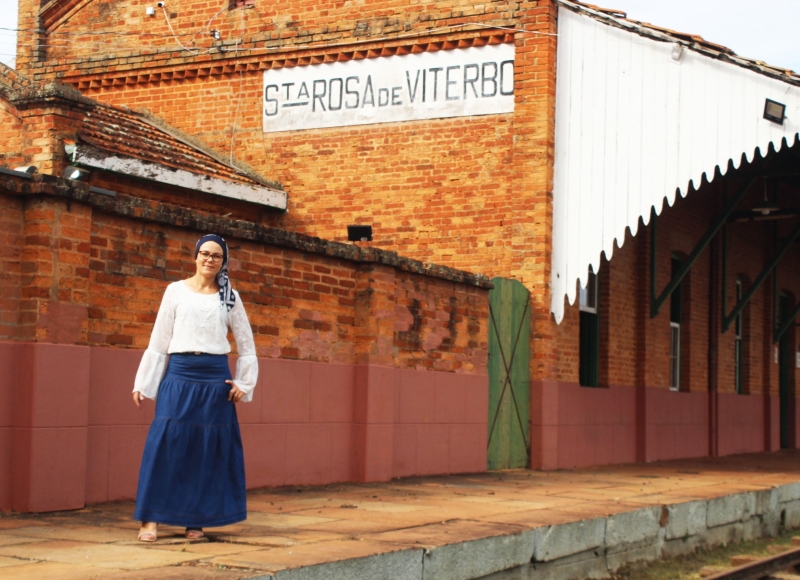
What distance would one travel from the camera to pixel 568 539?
794cm

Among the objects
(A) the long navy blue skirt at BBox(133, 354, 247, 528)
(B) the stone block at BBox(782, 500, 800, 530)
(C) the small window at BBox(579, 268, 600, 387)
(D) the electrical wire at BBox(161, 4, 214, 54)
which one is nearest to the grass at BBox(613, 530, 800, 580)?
(B) the stone block at BBox(782, 500, 800, 530)

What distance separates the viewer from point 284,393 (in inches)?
391

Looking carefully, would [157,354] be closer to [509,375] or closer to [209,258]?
[209,258]

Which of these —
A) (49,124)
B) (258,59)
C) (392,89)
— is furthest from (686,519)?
(258,59)

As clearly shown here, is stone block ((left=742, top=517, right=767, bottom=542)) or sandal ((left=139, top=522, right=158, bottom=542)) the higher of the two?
sandal ((left=139, top=522, right=158, bottom=542))

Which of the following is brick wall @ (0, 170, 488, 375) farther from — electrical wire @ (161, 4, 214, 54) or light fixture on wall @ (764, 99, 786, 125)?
electrical wire @ (161, 4, 214, 54)

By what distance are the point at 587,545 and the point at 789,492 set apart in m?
4.85

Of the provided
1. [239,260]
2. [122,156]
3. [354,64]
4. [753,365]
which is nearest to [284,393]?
[239,260]

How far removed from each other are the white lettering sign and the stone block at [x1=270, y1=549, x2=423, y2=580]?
8.58 m

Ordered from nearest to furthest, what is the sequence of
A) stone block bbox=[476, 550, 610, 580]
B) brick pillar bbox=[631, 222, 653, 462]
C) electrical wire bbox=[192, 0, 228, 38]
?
1. stone block bbox=[476, 550, 610, 580]
2. electrical wire bbox=[192, 0, 228, 38]
3. brick pillar bbox=[631, 222, 653, 462]

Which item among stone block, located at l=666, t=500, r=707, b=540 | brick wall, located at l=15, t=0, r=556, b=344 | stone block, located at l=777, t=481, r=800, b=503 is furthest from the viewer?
brick wall, located at l=15, t=0, r=556, b=344

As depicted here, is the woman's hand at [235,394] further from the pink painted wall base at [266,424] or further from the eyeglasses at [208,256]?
the pink painted wall base at [266,424]

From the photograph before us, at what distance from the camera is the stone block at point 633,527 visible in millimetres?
8531

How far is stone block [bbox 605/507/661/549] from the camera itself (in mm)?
8531
